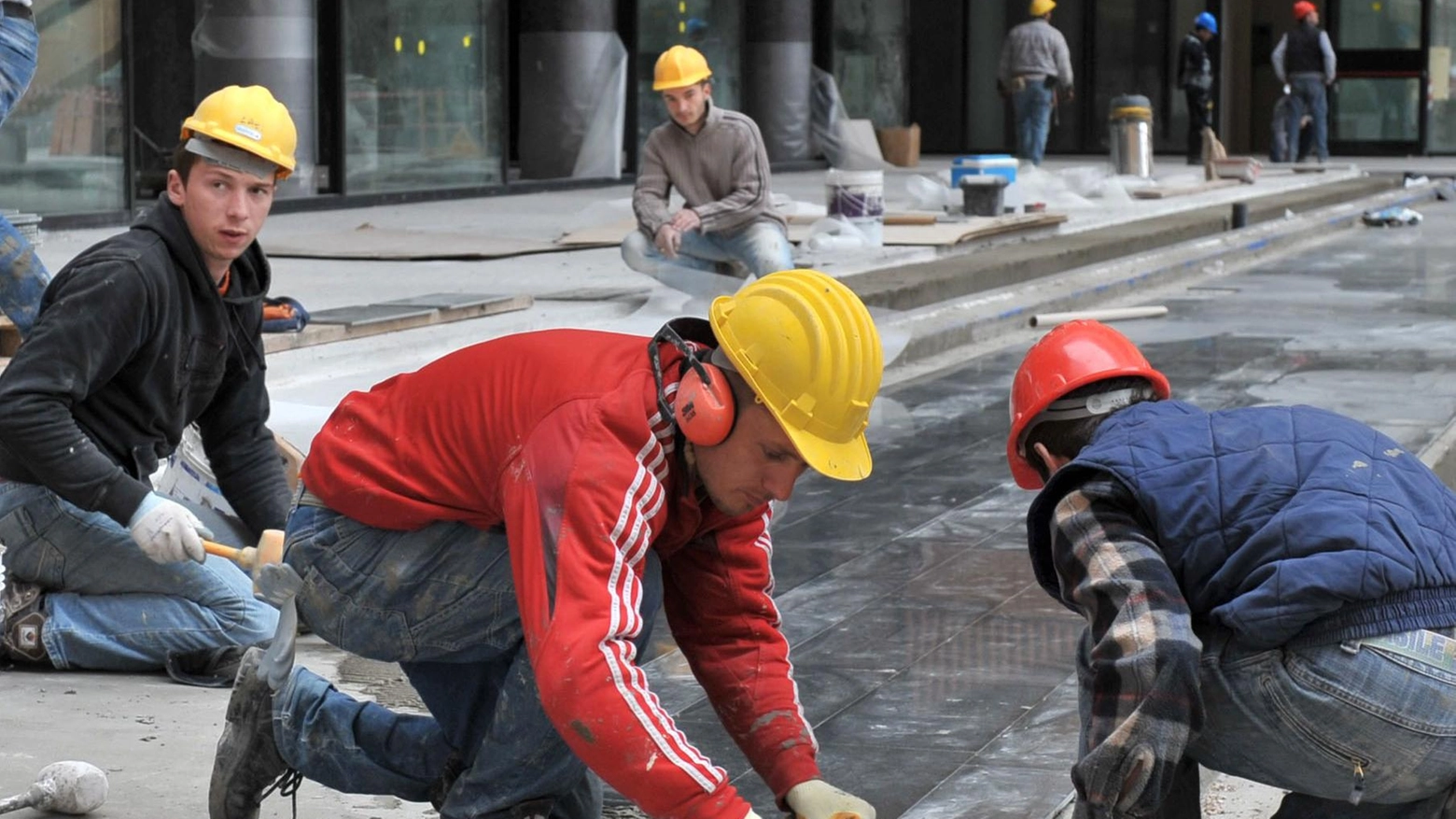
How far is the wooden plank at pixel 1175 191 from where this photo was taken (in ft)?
61.8

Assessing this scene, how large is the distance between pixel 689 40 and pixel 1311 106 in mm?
9215

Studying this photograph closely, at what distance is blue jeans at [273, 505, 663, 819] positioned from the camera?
10.3ft

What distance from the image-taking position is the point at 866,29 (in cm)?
2555

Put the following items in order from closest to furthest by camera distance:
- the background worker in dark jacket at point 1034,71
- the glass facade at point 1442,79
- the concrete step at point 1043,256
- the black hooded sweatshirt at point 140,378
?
the black hooded sweatshirt at point 140,378 < the concrete step at point 1043,256 < the background worker in dark jacket at point 1034,71 < the glass facade at point 1442,79

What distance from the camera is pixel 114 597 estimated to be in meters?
4.38

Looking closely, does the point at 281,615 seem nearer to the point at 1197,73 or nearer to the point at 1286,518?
the point at 1286,518

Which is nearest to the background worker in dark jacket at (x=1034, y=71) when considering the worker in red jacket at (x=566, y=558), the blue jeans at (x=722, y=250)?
the blue jeans at (x=722, y=250)

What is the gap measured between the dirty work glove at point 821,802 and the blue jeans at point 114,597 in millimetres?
1791

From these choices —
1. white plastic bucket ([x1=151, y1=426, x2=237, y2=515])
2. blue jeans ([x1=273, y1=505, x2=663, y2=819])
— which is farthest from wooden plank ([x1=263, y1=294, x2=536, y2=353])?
blue jeans ([x1=273, y1=505, x2=663, y2=819])

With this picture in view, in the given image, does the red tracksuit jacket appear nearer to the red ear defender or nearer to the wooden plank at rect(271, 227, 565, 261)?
the red ear defender

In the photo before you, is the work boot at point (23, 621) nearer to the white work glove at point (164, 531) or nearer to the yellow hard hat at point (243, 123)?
the white work glove at point (164, 531)

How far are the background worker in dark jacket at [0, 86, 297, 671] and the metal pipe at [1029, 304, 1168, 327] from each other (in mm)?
7091

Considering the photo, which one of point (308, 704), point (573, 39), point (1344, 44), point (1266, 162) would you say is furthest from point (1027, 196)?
point (308, 704)

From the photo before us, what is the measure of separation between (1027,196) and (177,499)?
13.8 m
